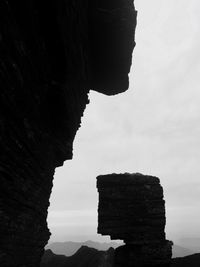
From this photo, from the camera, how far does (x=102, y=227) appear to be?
451 inches

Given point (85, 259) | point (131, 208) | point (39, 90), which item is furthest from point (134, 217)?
point (85, 259)

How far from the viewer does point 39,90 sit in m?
5.93

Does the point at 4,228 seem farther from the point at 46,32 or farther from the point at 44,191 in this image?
the point at 46,32

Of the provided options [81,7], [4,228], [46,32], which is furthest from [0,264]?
[81,7]

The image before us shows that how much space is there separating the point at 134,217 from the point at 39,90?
758 cm

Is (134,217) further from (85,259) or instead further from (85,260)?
(85,259)

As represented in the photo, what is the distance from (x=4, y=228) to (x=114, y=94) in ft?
25.0

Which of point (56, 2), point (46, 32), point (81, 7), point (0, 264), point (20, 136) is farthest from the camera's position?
point (81, 7)

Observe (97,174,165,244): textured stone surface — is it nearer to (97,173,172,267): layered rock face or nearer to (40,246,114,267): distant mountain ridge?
(97,173,172,267): layered rock face

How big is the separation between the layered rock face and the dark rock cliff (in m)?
3.99

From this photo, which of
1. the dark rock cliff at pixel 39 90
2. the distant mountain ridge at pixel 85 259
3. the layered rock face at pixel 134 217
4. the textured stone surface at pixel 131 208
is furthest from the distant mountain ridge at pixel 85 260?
the dark rock cliff at pixel 39 90

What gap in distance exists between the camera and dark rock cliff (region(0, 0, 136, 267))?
4.60m

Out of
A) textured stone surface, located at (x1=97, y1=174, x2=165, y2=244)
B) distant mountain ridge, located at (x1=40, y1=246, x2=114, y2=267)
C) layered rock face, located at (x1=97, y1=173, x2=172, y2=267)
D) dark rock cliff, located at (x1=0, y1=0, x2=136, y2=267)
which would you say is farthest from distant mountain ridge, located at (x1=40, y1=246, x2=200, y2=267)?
dark rock cliff, located at (x1=0, y1=0, x2=136, y2=267)

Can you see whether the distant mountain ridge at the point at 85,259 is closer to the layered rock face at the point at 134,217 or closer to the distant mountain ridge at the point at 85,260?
the distant mountain ridge at the point at 85,260
